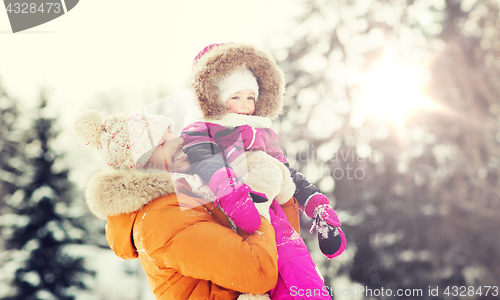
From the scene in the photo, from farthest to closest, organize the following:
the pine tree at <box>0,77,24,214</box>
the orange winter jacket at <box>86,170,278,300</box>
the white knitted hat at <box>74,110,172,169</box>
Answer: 1. the pine tree at <box>0,77,24,214</box>
2. the white knitted hat at <box>74,110,172,169</box>
3. the orange winter jacket at <box>86,170,278,300</box>

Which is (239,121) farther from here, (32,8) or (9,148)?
(9,148)

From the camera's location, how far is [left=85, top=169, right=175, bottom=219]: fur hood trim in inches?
42.4

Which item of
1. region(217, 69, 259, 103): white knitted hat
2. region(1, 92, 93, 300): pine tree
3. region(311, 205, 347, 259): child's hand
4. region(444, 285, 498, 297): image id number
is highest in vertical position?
region(217, 69, 259, 103): white knitted hat

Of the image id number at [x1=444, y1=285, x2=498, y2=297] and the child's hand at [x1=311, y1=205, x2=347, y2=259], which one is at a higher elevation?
the child's hand at [x1=311, y1=205, x2=347, y2=259]

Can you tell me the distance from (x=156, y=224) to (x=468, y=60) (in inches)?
294

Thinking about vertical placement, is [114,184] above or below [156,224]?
above

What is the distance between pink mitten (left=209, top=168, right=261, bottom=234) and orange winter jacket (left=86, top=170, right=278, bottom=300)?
51 millimetres

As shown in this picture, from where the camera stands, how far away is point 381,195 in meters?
6.05

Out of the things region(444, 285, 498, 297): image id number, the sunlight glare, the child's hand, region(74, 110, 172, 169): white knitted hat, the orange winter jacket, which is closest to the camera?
the orange winter jacket

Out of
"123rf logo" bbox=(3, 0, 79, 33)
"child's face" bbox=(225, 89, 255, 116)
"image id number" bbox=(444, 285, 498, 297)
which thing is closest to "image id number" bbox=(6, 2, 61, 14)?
"123rf logo" bbox=(3, 0, 79, 33)

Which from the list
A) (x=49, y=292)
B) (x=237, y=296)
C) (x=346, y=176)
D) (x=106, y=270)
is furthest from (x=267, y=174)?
(x=106, y=270)

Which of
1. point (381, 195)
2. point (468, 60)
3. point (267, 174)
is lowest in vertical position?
point (381, 195)

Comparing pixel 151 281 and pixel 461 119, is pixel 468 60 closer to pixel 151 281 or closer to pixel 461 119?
pixel 461 119

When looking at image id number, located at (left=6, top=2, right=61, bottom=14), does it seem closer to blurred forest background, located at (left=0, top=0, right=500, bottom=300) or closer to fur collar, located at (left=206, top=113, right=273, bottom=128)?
fur collar, located at (left=206, top=113, right=273, bottom=128)
